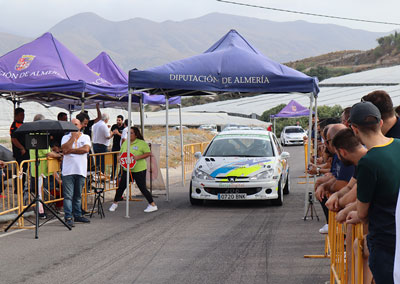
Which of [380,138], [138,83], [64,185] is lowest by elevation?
[64,185]

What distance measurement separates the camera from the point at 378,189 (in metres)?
3.88

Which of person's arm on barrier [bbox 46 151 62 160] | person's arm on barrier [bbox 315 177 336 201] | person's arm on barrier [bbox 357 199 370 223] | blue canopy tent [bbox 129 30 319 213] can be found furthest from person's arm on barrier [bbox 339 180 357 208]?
person's arm on barrier [bbox 46 151 62 160]

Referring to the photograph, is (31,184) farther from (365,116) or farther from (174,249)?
(365,116)

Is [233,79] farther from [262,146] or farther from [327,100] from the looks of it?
[327,100]

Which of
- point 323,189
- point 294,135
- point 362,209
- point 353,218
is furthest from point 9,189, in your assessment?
point 294,135

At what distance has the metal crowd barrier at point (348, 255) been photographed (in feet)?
14.3

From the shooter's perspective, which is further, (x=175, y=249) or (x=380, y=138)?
(x=175, y=249)

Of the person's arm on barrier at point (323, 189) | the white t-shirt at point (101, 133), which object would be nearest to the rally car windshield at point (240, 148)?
the white t-shirt at point (101, 133)

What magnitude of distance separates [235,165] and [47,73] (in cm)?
522

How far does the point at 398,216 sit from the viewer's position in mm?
2197

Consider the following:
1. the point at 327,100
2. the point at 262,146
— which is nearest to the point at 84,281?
the point at 262,146

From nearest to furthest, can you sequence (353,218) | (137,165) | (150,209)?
(353,218) → (150,209) → (137,165)

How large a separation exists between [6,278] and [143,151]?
19.9ft

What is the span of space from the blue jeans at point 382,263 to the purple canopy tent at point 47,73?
1088 cm
